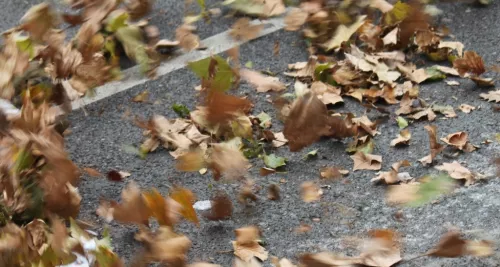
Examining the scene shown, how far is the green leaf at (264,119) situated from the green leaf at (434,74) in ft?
2.27

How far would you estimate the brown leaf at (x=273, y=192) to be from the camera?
8.67 ft

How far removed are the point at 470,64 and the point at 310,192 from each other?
1.02 metres

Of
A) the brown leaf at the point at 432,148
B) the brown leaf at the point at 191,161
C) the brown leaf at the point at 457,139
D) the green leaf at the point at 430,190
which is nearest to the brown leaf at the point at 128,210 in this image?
the brown leaf at the point at 191,161

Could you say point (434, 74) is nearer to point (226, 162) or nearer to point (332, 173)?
point (332, 173)

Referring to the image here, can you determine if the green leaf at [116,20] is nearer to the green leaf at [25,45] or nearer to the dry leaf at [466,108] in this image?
the green leaf at [25,45]

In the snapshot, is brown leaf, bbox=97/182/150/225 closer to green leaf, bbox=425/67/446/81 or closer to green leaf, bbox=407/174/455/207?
green leaf, bbox=407/174/455/207

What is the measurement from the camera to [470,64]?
3.26m

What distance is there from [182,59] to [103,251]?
153 cm

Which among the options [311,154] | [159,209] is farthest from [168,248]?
[311,154]

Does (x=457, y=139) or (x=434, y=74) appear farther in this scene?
(x=434, y=74)

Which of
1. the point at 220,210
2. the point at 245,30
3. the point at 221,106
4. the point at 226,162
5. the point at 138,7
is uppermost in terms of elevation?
the point at 221,106

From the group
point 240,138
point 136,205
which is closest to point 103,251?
point 136,205

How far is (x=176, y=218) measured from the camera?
2.31 metres

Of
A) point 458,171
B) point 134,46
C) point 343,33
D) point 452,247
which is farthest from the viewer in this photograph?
point 134,46
